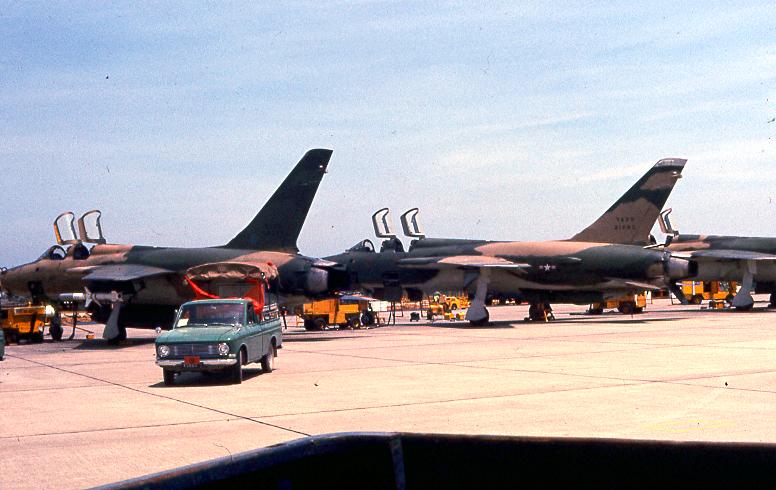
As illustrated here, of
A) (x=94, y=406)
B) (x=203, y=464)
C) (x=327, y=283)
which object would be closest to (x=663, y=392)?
(x=94, y=406)

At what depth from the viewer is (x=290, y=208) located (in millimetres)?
29859

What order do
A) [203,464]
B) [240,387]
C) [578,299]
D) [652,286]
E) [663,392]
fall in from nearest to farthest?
1. [203,464]
2. [663,392]
3. [240,387]
4. [652,286]
5. [578,299]

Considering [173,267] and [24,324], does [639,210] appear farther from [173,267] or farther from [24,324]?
[24,324]

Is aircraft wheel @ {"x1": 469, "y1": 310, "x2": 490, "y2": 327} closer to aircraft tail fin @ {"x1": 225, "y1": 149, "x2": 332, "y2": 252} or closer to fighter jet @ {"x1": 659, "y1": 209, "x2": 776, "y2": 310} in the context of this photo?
aircraft tail fin @ {"x1": 225, "y1": 149, "x2": 332, "y2": 252}

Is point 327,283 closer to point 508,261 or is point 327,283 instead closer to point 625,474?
point 508,261

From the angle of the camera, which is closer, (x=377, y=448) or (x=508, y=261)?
(x=377, y=448)

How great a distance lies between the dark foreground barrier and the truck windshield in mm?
14534

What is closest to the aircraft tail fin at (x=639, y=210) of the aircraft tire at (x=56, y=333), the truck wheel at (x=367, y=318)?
the truck wheel at (x=367, y=318)

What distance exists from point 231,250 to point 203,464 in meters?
27.8

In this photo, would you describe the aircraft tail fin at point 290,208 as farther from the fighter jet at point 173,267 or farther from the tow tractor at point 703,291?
the tow tractor at point 703,291

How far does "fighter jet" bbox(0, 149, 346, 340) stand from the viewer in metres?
28.6

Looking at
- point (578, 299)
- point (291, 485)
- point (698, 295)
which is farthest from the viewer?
point (698, 295)

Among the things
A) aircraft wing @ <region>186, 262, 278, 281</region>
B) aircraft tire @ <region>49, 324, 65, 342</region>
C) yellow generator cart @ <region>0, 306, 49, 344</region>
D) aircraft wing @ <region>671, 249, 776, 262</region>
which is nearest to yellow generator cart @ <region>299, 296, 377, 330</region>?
aircraft tire @ <region>49, 324, 65, 342</region>

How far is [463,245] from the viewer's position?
40438 mm
